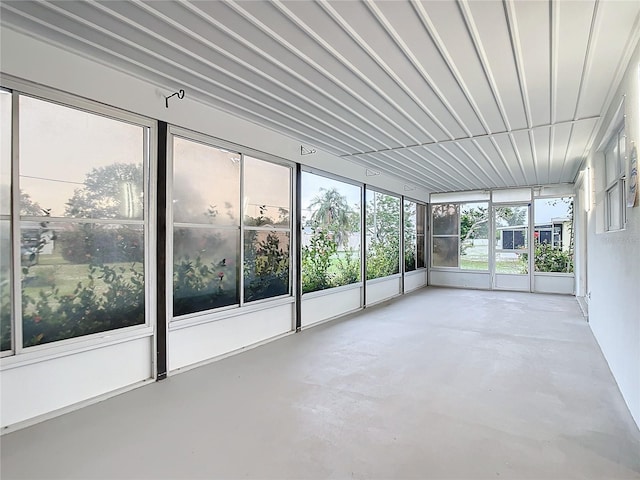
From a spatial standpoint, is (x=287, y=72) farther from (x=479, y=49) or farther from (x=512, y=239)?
(x=512, y=239)

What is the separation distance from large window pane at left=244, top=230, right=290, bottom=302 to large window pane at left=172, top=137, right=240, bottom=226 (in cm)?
47

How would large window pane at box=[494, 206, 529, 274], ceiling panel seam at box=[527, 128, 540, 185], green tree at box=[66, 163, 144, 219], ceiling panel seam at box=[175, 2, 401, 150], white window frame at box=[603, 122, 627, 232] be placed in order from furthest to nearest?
large window pane at box=[494, 206, 529, 274], ceiling panel seam at box=[527, 128, 540, 185], white window frame at box=[603, 122, 627, 232], green tree at box=[66, 163, 144, 219], ceiling panel seam at box=[175, 2, 401, 150]

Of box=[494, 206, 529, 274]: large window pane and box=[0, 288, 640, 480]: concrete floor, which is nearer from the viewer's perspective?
box=[0, 288, 640, 480]: concrete floor

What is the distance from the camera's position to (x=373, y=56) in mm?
2977

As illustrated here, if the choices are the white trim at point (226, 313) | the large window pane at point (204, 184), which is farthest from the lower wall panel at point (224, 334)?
the large window pane at point (204, 184)

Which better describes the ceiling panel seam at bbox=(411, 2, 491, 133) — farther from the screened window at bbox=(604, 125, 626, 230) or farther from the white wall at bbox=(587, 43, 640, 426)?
the screened window at bbox=(604, 125, 626, 230)

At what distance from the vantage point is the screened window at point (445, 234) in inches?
425

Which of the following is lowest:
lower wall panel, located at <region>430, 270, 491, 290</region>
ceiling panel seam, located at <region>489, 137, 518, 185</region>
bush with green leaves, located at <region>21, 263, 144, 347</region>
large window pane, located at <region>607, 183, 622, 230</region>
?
lower wall panel, located at <region>430, 270, 491, 290</region>

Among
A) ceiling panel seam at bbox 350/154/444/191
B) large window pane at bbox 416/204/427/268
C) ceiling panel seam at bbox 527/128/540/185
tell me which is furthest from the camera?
large window pane at bbox 416/204/427/268

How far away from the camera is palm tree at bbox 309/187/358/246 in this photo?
6.15 m

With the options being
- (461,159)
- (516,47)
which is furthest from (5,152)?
(461,159)

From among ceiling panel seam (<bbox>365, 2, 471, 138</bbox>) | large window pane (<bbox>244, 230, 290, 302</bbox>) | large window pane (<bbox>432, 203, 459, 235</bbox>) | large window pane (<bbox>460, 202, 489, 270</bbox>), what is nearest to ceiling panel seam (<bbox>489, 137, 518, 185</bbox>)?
ceiling panel seam (<bbox>365, 2, 471, 138</bbox>)

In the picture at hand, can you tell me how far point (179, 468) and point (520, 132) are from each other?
556 cm

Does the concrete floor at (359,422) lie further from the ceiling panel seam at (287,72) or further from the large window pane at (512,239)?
the large window pane at (512,239)
